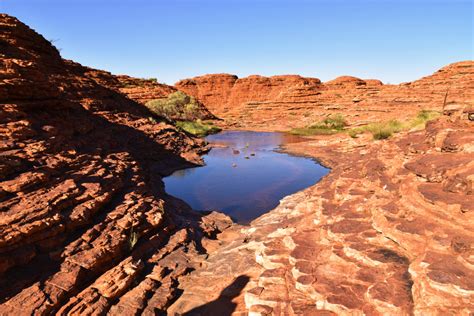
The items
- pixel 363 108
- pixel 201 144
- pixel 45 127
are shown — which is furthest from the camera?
pixel 363 108

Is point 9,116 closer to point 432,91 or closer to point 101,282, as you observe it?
point 101,282

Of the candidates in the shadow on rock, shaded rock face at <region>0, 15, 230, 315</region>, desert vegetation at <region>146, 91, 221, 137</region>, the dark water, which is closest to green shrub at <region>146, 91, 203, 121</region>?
desert vegetation at <region>146, 91, 221, 137</region>

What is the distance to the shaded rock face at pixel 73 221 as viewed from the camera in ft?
22.4

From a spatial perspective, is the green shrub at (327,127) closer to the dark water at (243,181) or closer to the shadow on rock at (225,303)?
the dark water at (243,181)

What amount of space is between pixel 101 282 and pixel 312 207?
279 inches

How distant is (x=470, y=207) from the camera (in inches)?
223

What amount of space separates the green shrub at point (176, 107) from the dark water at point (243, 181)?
30274 millimetres

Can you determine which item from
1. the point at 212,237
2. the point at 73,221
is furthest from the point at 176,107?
the point at 73,221

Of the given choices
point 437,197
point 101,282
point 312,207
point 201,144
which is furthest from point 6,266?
point 201,144

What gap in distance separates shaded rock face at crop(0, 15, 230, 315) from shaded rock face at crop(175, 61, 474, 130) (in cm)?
2595

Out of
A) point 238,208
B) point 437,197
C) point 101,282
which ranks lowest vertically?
point 238,208

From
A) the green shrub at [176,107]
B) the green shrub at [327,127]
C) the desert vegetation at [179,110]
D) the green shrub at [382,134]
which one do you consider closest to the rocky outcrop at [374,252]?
the green shrub at [382,134]

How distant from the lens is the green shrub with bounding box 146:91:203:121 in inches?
2272

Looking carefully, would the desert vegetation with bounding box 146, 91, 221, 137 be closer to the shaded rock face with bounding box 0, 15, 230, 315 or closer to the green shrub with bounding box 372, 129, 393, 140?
the green shrub with bounding box 372, 129, 393, 140
